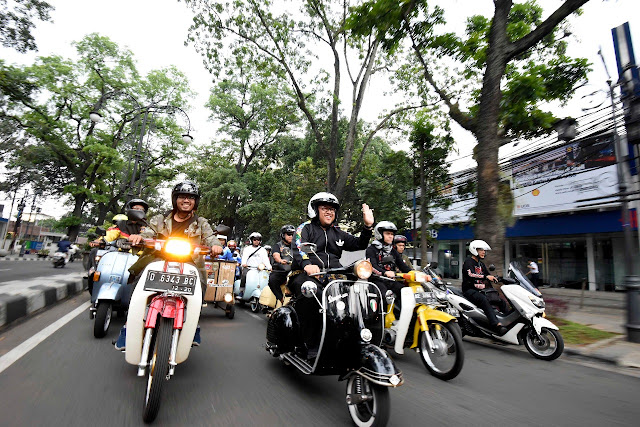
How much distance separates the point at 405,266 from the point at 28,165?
29.4m

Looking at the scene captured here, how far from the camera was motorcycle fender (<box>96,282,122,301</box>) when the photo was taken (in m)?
4.37

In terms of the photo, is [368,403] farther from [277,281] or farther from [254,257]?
[254,257]

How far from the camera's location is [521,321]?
524 centimetres

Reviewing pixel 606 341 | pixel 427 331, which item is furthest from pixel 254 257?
pixel 606 341

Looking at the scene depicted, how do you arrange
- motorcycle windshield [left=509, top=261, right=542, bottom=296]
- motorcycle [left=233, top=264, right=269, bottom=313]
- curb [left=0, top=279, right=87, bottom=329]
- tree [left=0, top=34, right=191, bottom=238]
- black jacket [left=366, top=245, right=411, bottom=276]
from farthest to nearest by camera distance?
tree [left=0, top=34, right=191, bottom=238], motorcycle [left=233, top=264, right=269, bottom=313], motorcycle windshield [left=509, top=261, right=542, bottom=296], black jacket [left=366, top=245, right=411, bottom=276], curb [left=0, top=279, right=87, bottom=329]

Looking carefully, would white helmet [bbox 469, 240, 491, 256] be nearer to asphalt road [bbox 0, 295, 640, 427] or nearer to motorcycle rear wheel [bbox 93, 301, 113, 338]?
asphalt road [bbox 0, 295, 640, 427]

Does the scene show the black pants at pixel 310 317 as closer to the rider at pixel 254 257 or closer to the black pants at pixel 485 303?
the black pants at pixel 485 303

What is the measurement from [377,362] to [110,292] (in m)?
3.66

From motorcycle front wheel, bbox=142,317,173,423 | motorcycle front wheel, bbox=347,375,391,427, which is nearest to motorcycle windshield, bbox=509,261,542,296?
motorcycle front wheel, bbox=347,375,391,427

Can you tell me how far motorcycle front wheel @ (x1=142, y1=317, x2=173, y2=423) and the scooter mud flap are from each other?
1304 millimetres

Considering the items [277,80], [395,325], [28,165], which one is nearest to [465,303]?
[395,325]

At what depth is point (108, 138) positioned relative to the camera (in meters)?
25.8

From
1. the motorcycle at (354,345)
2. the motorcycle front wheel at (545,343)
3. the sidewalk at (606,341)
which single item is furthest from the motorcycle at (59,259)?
the sidewalk at (606,341)

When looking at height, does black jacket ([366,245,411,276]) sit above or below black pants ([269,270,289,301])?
above
